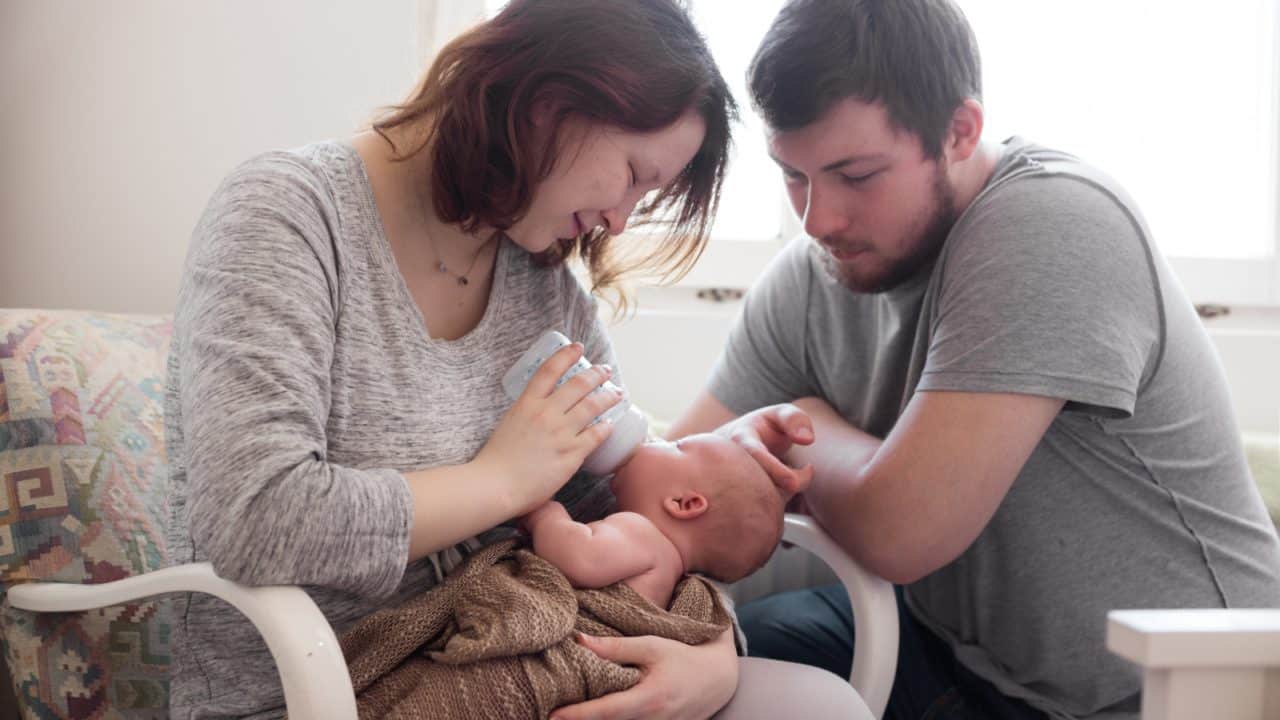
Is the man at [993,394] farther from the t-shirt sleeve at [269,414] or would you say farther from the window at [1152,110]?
the window at [1152,110]

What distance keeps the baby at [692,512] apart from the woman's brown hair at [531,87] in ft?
1.20

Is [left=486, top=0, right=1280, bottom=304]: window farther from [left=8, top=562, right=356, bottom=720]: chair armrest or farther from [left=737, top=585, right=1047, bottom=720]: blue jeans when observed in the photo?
[left=8, top=562, right=356, bottom=720]: chair armrest

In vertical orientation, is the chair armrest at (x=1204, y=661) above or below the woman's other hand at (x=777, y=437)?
above

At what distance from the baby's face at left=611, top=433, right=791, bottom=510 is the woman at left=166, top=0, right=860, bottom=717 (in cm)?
12

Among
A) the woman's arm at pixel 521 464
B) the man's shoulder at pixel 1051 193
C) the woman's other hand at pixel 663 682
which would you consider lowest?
the woman's other hand at pixel 663 682

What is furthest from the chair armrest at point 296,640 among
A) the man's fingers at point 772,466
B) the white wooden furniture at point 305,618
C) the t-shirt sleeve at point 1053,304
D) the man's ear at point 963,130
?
the man's ear at point 963,130

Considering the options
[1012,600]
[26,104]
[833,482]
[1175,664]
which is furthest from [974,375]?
[26,104]

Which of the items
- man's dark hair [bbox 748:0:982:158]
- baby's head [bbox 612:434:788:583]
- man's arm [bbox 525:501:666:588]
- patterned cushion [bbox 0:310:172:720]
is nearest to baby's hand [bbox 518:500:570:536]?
man's arm [bbox 525:501:666:588]

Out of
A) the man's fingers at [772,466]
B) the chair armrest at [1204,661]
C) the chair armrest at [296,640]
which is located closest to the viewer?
the chair armrest at [1204,661]

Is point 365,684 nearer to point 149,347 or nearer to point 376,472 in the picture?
point 376,472

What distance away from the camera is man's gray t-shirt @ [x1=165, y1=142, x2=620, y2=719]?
90 centimetres

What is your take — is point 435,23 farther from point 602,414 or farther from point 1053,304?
point 1053,304

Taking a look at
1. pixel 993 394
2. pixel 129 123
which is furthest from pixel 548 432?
pixel 129 123

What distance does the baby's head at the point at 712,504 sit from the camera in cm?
124
